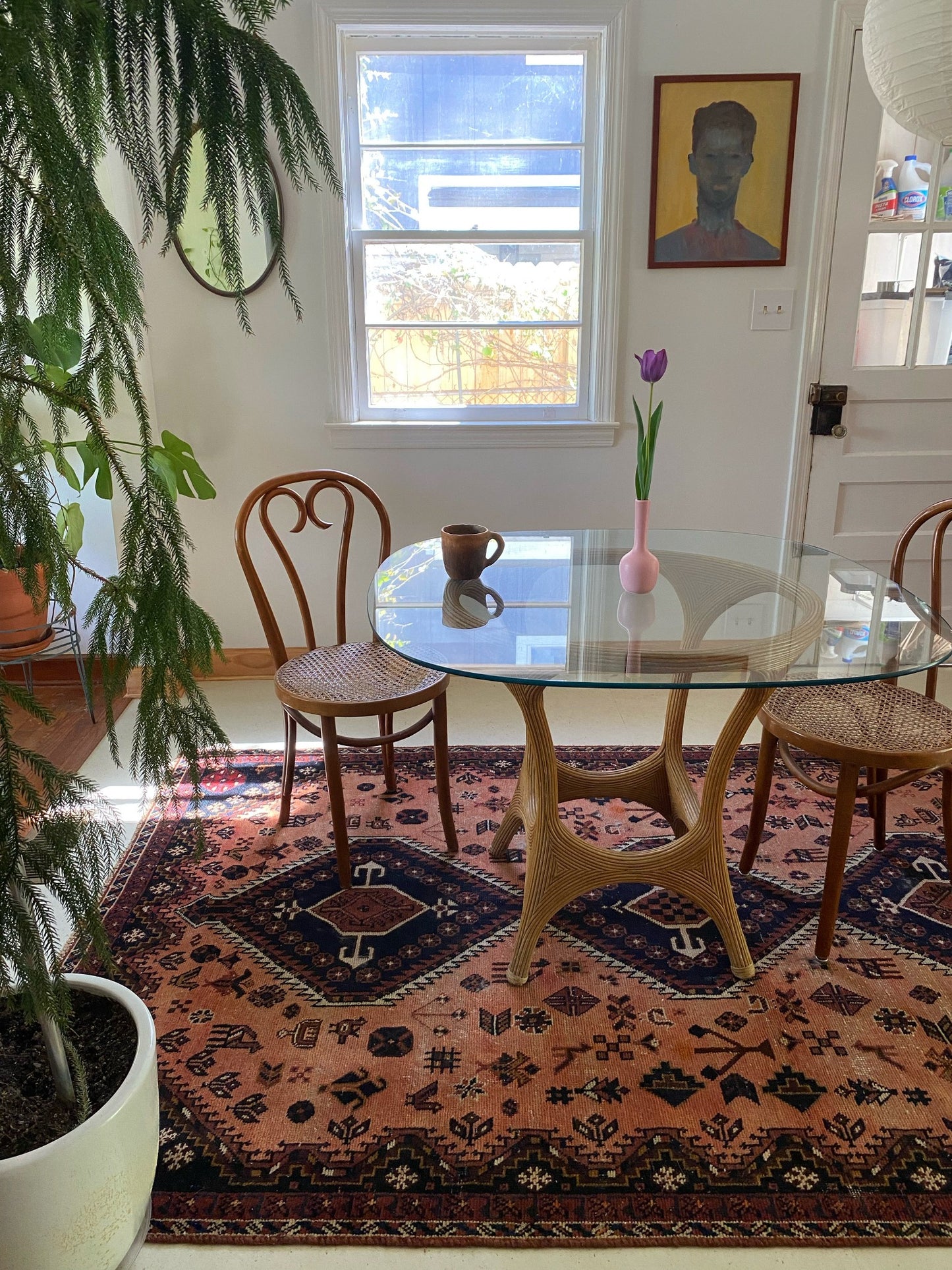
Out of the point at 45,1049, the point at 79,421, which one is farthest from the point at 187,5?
the point at 79,421

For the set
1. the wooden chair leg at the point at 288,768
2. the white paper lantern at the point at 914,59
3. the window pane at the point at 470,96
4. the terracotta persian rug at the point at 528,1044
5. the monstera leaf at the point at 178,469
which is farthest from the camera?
the window pane at the point at 470,96

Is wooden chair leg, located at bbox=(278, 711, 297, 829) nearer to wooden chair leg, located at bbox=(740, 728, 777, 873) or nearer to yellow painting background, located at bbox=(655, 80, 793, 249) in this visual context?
wooden chair leg, located at bbox=(740, 728, 777, 873)

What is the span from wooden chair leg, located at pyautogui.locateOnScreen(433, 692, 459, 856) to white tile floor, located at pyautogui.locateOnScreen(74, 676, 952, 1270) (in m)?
0.66

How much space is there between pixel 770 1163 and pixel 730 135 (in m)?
2.94

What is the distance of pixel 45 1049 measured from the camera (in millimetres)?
1309

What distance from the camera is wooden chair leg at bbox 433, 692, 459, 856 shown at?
2.30 m

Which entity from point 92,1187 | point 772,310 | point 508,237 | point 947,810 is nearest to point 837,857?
point 947,810

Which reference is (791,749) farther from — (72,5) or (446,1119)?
(72,5)

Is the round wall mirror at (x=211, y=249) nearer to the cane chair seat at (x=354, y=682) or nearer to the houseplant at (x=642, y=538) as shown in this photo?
the cane chair seat at (x=354, y=682)

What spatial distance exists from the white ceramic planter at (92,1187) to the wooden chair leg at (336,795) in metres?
0.88

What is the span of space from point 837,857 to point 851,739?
0.79ft

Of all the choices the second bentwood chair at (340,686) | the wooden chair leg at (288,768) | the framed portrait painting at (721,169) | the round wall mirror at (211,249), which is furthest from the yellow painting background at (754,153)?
the wooden chair leg at (288,768)

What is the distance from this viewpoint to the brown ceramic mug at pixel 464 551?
2.06 meters

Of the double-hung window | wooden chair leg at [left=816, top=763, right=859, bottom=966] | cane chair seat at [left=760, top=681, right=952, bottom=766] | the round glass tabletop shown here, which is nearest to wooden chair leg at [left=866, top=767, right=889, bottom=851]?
cane chair seat at [left=760, top=681, right=952, bottom=766]
